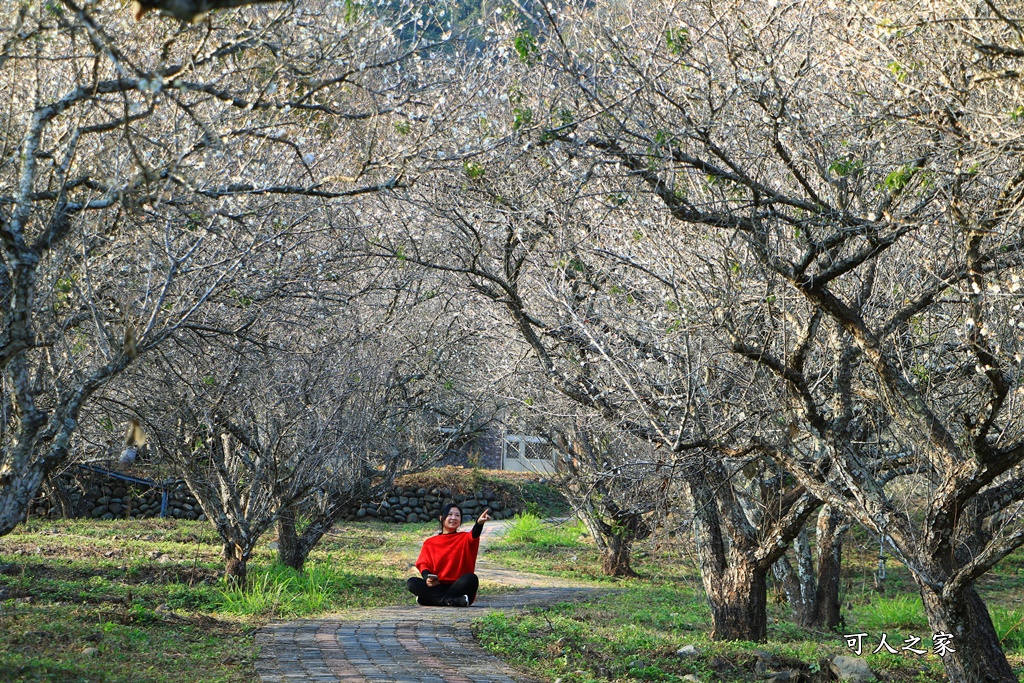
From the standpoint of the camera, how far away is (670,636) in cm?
970

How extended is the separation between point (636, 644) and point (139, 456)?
290 inches

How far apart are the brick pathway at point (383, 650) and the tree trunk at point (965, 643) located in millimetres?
2960

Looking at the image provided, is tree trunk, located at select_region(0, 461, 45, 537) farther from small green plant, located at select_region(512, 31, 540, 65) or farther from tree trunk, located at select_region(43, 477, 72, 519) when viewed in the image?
tree trunk, located at select_region(43, 477, 72, 519)

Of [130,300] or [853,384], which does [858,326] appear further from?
[130,300]

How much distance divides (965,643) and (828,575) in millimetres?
6175

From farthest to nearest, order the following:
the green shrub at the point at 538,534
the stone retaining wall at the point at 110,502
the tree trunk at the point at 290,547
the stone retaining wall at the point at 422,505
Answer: the stone retaining wall at the point at 422,505
the green shrub at the point at 538,534
the stone retaining wall at the point at 110,502
the tree trunk at the point at 290,547

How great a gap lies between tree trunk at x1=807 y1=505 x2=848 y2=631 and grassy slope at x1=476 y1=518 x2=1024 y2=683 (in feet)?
1.09

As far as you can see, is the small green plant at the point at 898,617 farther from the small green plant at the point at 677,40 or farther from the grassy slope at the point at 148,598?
the small green plant at the point at 677,40

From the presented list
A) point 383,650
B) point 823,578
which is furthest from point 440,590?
point 823,578

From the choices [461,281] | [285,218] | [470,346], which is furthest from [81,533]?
[285,218]

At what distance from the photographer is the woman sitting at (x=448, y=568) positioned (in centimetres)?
1116

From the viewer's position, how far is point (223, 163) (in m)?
6.48

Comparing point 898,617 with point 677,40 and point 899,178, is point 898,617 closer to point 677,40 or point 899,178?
point 899,178

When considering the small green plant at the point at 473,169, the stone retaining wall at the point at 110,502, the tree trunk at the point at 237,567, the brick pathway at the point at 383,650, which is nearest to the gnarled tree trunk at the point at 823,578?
the brick pathway at the point at 383,650
